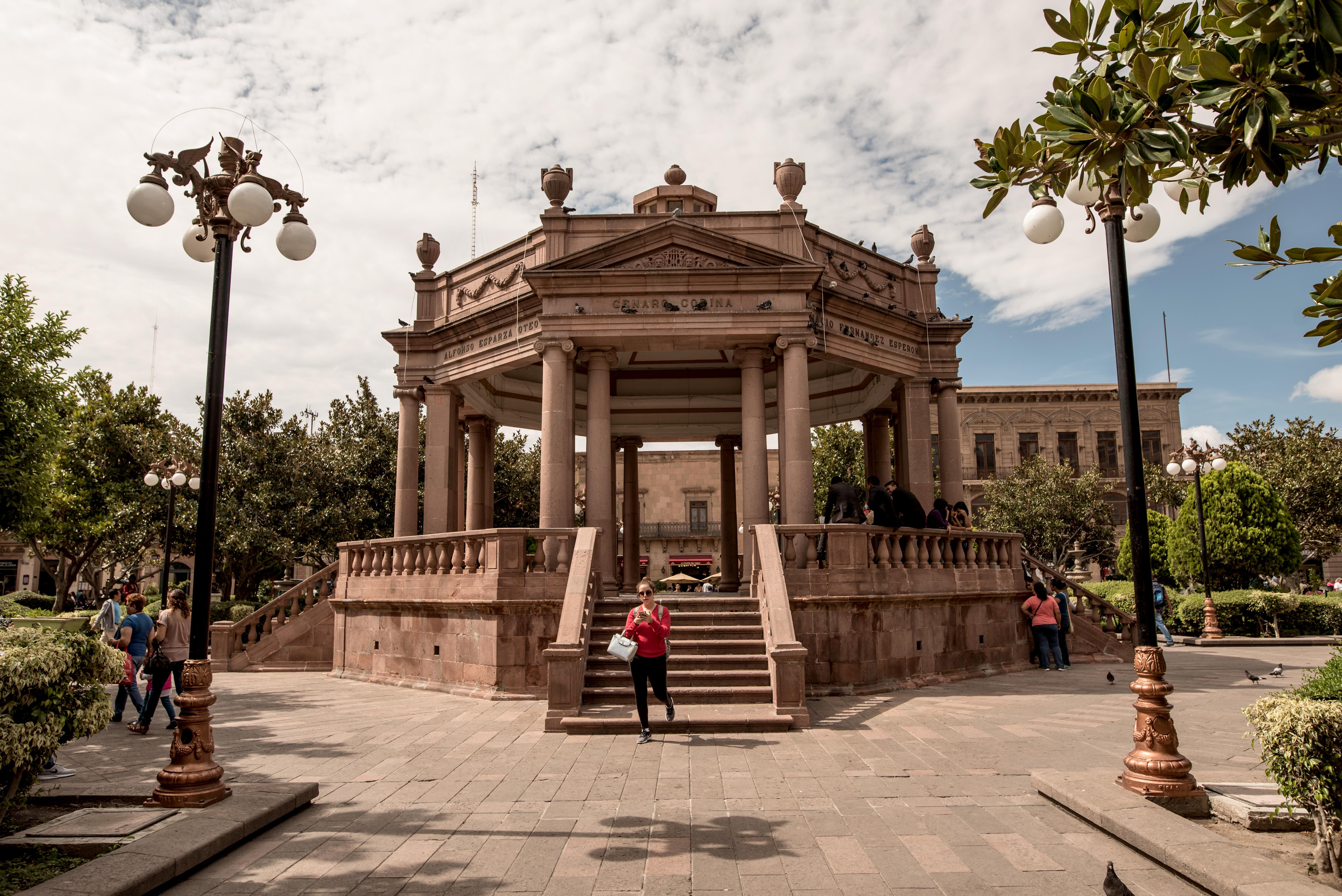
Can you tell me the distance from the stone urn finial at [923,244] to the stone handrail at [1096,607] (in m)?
7.48

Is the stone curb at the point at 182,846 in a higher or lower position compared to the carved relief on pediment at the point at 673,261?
lower

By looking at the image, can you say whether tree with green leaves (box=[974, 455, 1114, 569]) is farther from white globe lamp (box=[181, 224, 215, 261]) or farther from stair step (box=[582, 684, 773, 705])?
white globe lamp (box=[181, 224, 215, 261])

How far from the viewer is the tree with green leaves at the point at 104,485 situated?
32.7 metres

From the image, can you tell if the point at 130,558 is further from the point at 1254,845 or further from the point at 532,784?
the point at 1254,845

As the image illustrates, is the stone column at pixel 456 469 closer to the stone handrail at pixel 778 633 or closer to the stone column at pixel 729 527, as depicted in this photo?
the stone column at pixel 729 527

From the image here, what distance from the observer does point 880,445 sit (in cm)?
2255

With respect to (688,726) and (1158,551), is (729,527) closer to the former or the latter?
(688,726)

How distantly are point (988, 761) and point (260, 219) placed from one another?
28.9ft

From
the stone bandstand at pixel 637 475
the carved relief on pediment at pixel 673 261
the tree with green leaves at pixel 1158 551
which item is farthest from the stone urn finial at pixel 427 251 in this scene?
the tree with green leaves at pixel 1158 551

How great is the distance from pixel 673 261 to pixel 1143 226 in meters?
9.65

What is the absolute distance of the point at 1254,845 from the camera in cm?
591

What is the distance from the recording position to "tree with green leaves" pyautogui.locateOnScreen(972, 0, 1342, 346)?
436 cm

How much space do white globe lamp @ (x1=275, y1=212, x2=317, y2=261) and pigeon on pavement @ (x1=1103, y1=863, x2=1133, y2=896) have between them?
8289 millimetres

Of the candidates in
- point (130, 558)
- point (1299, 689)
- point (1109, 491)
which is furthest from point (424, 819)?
point (1109, 491)
